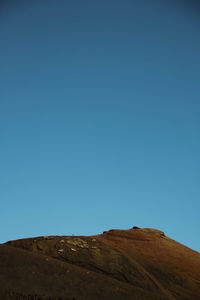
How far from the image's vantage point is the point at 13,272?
704 inches

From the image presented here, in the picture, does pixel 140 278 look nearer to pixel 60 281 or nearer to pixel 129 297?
pixel 129 297

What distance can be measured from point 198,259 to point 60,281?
514 inches

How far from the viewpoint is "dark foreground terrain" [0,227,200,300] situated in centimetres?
1697

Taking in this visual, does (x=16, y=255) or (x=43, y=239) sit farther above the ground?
(x=43, y=239)

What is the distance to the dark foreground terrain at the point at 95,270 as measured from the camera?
17.0m

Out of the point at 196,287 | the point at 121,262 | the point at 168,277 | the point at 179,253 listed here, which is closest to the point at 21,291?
the point at 121,262

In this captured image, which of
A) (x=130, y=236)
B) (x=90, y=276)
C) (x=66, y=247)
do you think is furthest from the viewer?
(x=130, y=236)

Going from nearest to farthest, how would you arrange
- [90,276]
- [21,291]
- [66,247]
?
[21,291]
[90,276]
[66,247]

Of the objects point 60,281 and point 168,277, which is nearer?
point 60,281

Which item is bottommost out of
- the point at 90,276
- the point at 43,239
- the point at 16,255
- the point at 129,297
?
the point at 129,297

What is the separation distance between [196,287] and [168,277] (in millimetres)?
1939

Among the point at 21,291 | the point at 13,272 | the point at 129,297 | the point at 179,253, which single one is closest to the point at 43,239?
the point at 13,272

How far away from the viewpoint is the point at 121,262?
21.0 meters

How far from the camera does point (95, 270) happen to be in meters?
20.0
